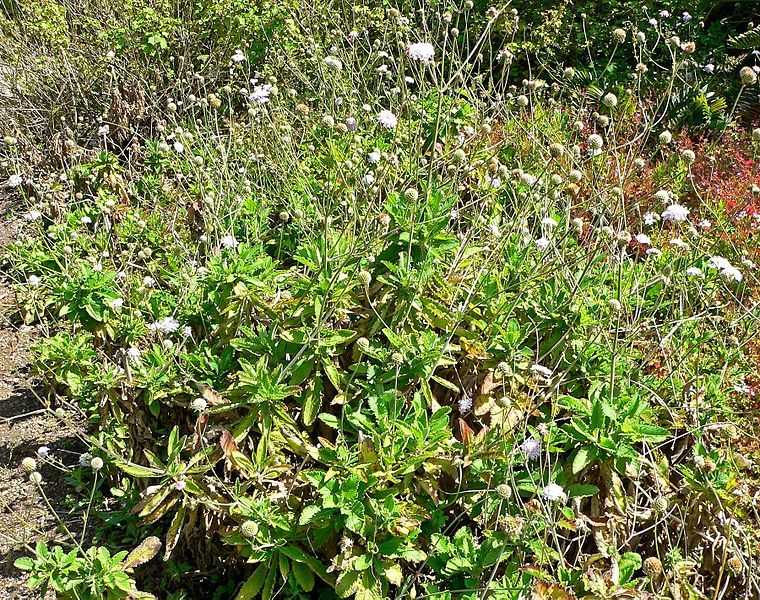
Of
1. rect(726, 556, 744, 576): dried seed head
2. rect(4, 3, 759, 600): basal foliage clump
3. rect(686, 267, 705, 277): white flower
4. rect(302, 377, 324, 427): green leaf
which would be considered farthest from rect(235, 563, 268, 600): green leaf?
rect(686, 267, 705, 277): white flower

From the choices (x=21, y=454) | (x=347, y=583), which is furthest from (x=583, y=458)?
(x=21, y=454)

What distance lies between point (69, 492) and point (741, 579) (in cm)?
232

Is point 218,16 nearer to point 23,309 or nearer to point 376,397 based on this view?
point 23,309

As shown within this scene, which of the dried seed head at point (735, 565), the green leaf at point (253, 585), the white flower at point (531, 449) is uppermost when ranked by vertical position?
the white flower at point (531, 449)

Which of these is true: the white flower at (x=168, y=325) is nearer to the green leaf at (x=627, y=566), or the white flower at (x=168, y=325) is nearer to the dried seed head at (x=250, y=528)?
the dried seed head at (x=250, y=528)

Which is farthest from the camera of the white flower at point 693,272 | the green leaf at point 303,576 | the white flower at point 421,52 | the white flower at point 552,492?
the white flower at point 421,52

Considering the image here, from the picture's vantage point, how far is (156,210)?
3928 mm

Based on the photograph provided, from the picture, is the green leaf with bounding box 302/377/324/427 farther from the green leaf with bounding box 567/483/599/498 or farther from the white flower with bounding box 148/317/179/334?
the green leaf with bounding box 567/483/599/498

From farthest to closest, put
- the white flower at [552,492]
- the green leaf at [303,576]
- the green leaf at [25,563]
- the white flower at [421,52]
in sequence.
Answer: the white flower at [421,52], the green leaf at [303,576], the green leaf at [25,563], the white flower at [552,492]

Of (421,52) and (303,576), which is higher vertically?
(421,52)

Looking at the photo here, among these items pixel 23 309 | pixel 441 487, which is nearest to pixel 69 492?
pixel 23 309

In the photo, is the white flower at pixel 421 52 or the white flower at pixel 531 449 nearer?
the white flower at pixel 531 449

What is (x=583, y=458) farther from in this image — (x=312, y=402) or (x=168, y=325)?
(x=168, y=325)

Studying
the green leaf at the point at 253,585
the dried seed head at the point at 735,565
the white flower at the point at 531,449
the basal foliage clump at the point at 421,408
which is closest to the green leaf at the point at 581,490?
the basal foliage clump at the point at 421,408
